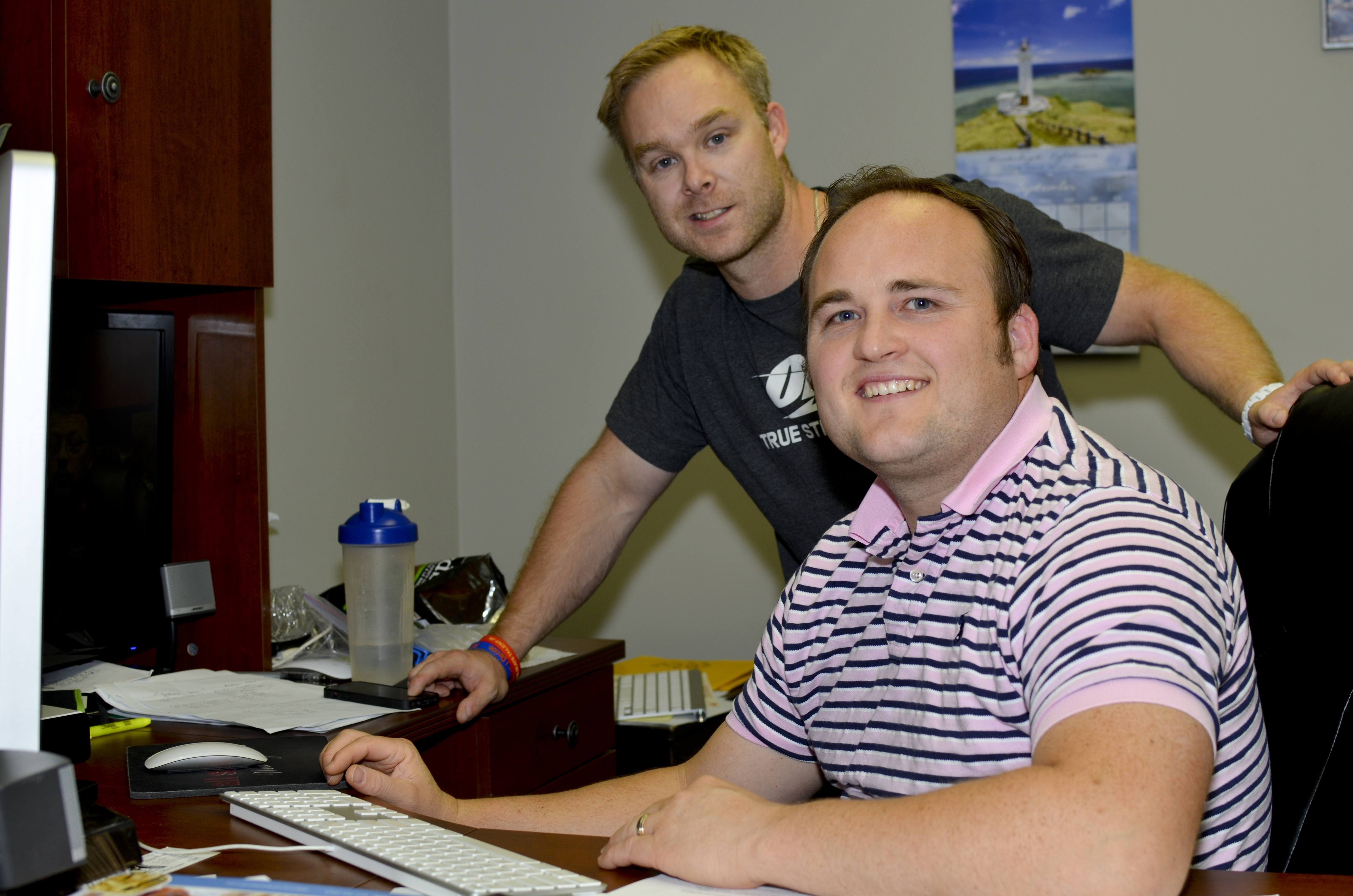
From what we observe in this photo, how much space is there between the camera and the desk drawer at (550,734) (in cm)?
169

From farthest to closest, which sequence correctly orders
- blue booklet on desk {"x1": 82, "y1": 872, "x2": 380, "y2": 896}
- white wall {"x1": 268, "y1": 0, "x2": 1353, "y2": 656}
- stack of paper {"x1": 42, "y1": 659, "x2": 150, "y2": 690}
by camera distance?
white wall {"x1": 268, "y1": 0, "x2": 1353, "y2": 656}
stack of paper {"x1": 42, "y1": 659, "x2": 150, "y2": 690}
blue booklet on desk {"x1": 82, "y1": 872, "x2": 380, "y2": 896}

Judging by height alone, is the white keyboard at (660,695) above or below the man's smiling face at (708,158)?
below

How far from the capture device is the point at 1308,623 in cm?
104

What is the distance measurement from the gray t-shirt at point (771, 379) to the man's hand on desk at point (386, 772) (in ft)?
2.79

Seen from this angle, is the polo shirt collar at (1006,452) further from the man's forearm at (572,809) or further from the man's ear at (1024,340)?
the man's forearm at (572,809)

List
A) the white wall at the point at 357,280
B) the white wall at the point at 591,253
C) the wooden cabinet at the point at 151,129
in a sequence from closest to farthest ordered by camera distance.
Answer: the wooden cabinet at the point at 151,129, the white wall at the point at 357,280, the white wall at the point at 591,253

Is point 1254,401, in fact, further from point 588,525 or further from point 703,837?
point 588,525

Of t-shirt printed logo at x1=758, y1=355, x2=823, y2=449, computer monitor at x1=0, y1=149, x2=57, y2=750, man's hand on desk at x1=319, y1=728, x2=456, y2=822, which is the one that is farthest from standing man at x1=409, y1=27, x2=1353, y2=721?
computer monitor at x1=0, y1=149, x2=57, y2=750

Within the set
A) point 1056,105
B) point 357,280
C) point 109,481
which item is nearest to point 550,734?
point 109,481

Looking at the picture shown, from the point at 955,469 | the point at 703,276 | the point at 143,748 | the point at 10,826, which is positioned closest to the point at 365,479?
the point at 703,276

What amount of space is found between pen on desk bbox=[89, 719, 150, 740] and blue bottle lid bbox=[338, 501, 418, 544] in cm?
35

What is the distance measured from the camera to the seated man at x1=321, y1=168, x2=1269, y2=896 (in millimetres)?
739

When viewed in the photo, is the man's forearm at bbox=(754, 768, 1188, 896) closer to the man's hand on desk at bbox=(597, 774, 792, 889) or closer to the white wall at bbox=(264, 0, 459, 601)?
the man's hand on desk at bbox=(597, 774, 792, 889)

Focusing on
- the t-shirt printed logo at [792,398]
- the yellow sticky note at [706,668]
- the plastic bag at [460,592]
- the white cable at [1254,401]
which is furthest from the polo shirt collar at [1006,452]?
the yellow sticky note at [706,668]
